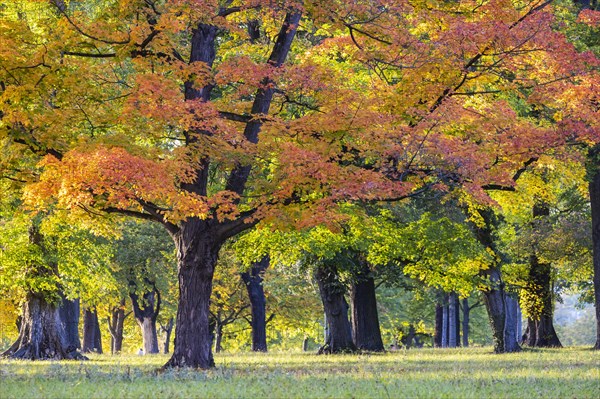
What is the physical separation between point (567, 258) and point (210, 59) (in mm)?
20803

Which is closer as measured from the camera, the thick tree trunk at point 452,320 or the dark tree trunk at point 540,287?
the dark tree trunk at point 540,287

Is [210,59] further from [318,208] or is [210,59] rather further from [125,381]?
[125,381]

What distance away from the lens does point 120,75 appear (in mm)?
25656

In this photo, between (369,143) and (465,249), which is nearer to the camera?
(369,143)

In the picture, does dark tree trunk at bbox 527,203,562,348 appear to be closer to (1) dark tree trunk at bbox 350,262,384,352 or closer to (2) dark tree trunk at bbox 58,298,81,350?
(1) dark tree trunk at bbox 350,262,384,352

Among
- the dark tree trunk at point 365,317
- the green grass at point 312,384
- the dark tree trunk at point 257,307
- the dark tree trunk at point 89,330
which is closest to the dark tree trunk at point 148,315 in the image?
the dark tree trunk at point 89,330

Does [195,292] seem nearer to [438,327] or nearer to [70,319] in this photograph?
[70,319]

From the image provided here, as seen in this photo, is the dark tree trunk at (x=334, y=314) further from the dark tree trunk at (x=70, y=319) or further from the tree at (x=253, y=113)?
the dark tree trunk at (x=70, y=319)

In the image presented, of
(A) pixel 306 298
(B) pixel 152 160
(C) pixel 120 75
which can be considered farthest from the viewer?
(A) pixel 306 298

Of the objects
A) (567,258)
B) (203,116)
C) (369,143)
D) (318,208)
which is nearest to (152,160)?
(203,116)

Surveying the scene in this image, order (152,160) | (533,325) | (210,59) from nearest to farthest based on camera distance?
(152,160) < (210,59) < (533,325)

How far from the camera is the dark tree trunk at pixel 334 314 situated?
3278 cm

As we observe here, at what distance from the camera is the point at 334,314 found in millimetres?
32969

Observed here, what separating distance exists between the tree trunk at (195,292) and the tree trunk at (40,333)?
1106 cm
